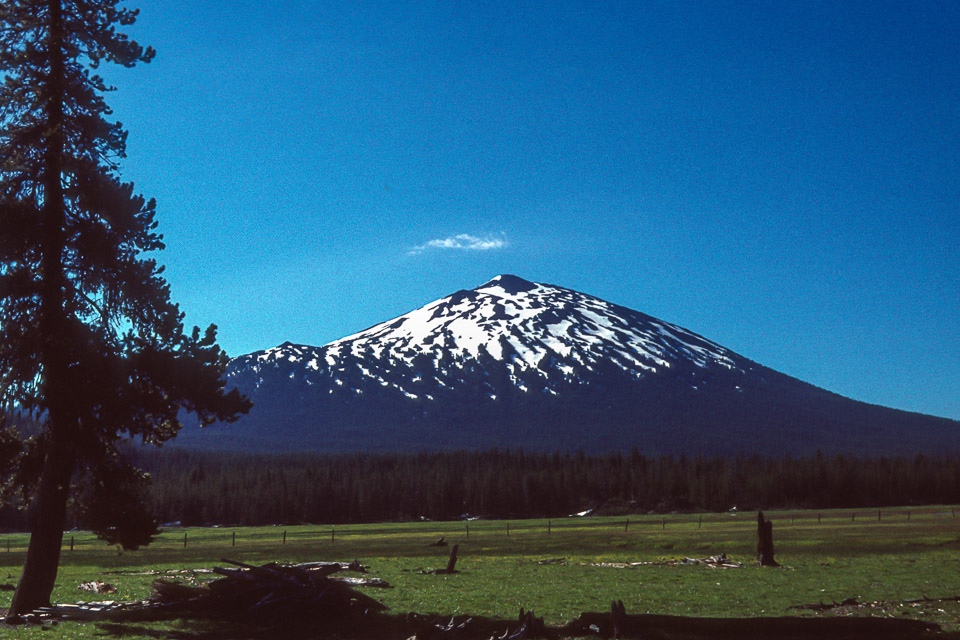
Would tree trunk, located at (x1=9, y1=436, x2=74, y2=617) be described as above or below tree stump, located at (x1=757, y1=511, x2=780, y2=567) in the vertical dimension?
above

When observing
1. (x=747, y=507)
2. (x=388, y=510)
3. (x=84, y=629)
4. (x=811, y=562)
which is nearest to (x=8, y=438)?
(x=84, y=629)

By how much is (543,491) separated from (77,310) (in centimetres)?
13744

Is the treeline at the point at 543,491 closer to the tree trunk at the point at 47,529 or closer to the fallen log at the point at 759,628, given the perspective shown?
the tree trunk at the point at 47,529

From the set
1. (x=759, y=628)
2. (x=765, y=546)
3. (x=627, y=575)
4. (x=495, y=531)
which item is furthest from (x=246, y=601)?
(x=495, y=531)

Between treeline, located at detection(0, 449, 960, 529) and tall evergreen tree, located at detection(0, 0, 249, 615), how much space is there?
416 ft

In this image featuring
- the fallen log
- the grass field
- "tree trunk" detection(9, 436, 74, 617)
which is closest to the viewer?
the fallen log

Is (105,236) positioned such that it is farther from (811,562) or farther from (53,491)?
(811,562)

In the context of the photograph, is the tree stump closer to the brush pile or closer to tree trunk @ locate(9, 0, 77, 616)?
the brush pile

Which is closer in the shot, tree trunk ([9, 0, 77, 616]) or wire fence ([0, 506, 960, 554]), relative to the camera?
tree trunk ([9, 0, 77, 616])

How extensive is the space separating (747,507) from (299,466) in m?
101

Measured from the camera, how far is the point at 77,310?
24.9 meters

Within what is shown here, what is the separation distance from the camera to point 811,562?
4478 cm

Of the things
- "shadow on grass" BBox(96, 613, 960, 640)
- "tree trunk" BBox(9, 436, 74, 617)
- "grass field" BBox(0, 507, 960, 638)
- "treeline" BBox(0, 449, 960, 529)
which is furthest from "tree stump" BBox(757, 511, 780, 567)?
"treeline" BBox(0, 449, 960, 529)

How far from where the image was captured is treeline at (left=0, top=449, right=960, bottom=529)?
148m
